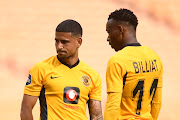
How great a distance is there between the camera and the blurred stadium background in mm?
11109

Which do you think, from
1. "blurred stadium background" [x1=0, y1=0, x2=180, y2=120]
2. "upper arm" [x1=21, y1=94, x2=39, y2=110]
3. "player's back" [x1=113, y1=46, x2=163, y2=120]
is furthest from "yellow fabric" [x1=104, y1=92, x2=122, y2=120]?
"blurred stadium background" [x1=0, y1=0, x2=180, y2=120]

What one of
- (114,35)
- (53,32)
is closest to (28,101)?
(114,35)

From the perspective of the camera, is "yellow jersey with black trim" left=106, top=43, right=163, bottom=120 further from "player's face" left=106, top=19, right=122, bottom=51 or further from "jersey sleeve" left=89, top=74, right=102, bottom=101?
"jersey sleeve" left=89, top=74, right=102, bottom=101

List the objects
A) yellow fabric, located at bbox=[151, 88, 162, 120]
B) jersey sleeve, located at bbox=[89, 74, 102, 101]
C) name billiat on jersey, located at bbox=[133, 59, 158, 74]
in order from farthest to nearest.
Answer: jersey sleeve, located at bbox=[89, 74, 102, 101], yellow fabric, located at bbox=[151, 88, 162, 120], name billiat on jersey, located at bbox=[133, 59, 158, 74]

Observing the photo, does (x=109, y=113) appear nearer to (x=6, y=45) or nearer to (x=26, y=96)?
(x=26, y=96)

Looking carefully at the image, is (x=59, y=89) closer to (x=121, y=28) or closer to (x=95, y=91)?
(x=95, y=91)

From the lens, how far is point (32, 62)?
11.4 metres

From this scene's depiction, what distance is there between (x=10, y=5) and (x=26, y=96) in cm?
758

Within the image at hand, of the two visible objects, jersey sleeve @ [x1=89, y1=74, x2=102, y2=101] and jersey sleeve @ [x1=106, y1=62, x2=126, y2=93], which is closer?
jersey sleeve @ [x1=106, y1=62, x2=126, y2=93]

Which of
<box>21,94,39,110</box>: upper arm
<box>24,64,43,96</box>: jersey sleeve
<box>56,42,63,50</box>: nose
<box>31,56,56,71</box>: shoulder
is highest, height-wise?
<box>56,42,63,50</box>: nose

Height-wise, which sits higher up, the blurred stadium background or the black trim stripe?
the blurred stadium background

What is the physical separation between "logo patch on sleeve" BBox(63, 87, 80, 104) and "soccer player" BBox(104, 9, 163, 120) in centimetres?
63

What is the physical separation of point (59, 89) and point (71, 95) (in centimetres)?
13

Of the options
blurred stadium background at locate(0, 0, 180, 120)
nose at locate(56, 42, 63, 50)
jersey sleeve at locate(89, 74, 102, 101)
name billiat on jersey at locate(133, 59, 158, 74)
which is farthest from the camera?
blurred stadium background at locate(0, 0, 180, 120)
